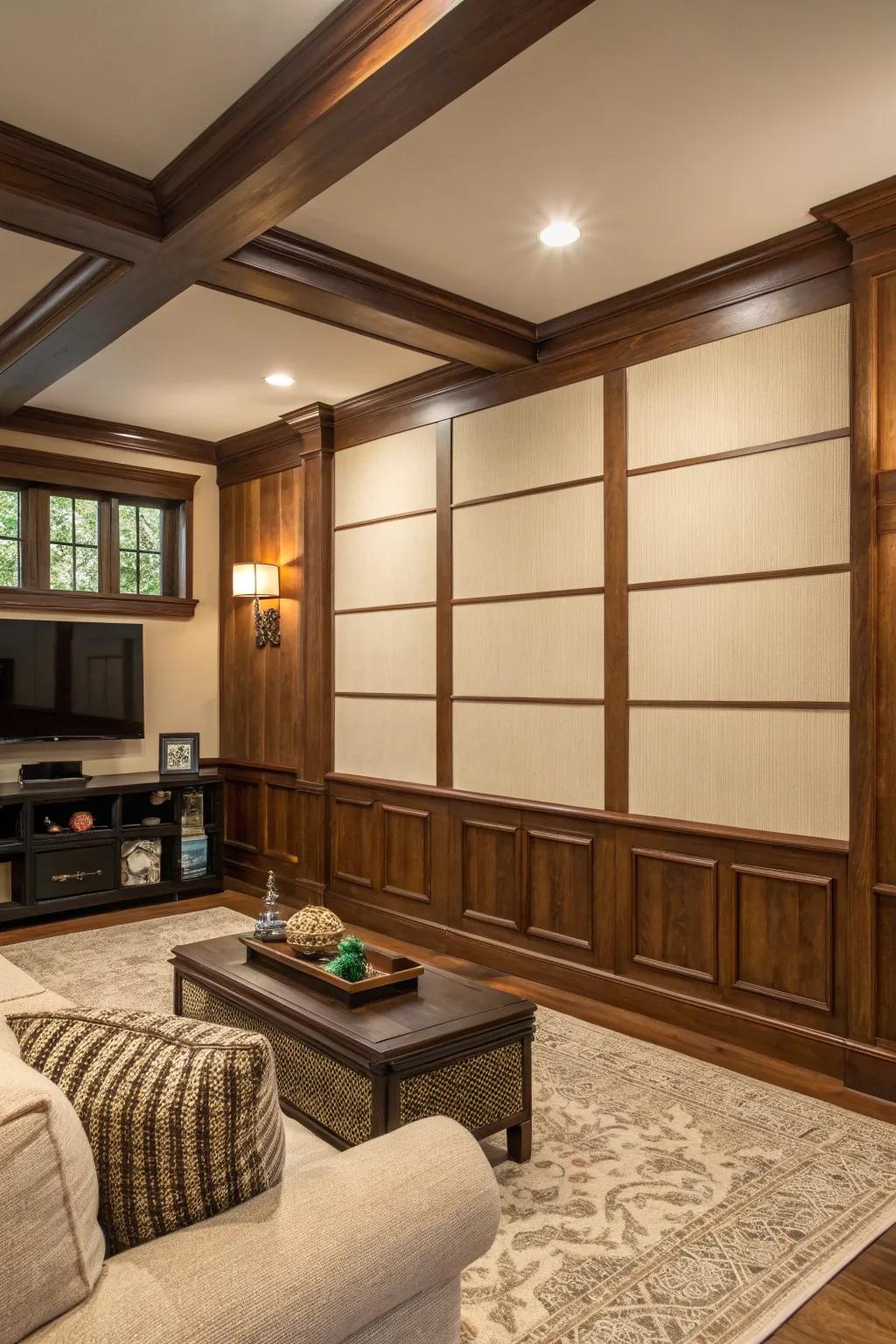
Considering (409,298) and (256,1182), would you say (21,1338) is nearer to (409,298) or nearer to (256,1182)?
(256,1182)

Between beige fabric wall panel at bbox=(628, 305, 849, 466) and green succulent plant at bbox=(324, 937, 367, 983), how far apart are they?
2.19 m

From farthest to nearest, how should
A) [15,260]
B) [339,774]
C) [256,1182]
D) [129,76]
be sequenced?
[339,774] → [15,260] → [129,76] → [256,1182]

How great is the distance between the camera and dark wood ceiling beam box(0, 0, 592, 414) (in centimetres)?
203

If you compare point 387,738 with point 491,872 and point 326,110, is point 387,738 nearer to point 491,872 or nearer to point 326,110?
point 491,872

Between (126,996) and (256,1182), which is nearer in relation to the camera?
(256,1182)

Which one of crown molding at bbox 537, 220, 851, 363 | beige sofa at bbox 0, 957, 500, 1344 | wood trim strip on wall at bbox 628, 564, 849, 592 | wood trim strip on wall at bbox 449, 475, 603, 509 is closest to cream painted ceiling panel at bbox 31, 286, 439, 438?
wood trim strip on wall at bbox 449, 475, 603, 509

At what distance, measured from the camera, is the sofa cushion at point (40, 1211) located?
0.99m

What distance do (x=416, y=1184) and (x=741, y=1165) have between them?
5.43ft

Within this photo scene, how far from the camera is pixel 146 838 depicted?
18.1ft

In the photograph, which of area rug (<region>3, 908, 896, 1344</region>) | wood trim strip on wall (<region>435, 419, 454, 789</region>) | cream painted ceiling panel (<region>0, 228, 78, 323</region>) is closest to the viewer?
area rug (<region>3, 908, 896, 1344</region>)

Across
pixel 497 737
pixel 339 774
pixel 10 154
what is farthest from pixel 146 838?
pixel 10 154

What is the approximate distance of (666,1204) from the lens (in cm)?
239

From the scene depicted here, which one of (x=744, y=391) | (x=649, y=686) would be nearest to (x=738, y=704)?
(x=649, y=686)

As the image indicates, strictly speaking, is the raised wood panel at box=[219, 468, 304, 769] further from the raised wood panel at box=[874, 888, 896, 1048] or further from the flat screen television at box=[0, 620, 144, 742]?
the raised wood panel at box=[874, 888, 896, 1048]
